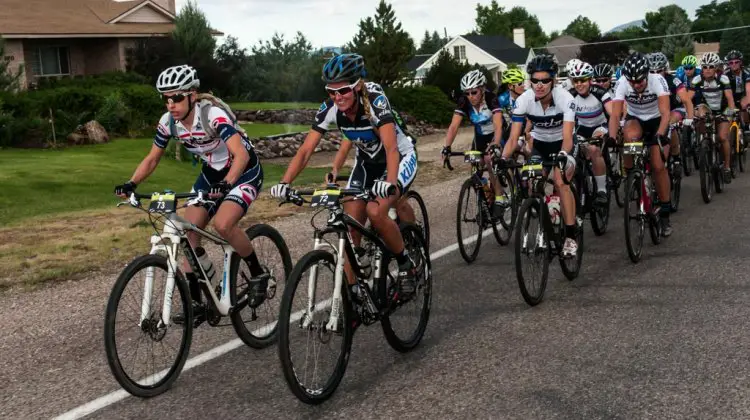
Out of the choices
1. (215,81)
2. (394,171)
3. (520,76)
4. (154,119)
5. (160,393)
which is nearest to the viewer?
(160,393)

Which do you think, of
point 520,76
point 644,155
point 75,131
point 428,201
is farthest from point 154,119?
point 644,155

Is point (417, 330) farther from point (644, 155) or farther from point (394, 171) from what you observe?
point (644, 155)

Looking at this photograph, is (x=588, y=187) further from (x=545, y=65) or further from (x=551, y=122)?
(x=545, y=65)

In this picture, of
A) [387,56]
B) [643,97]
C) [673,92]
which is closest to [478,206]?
[643,97]

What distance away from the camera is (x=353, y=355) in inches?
238

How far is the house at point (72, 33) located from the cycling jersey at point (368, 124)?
33.8 m

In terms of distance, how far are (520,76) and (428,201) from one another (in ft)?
10.7

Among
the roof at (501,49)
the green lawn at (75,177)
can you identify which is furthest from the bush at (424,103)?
the roof at (501,49)

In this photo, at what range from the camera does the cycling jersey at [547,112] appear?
329 inches

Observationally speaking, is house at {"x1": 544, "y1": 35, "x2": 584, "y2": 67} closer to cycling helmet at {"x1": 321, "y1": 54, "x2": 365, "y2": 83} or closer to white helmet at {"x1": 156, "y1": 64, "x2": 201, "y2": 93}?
cycling helmet at {"x1": 321, "y1": 54, "x2": 365, "y2": 83}

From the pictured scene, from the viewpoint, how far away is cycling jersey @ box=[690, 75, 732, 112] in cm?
1550

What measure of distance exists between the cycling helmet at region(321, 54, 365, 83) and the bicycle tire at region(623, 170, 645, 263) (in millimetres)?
4087

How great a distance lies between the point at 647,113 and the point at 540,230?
361cm

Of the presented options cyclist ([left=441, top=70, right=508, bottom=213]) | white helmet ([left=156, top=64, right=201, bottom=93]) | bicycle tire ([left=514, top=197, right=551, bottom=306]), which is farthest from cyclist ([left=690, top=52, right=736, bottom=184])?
white helmet ([left=156, top=64, right=201, bottom=93])
